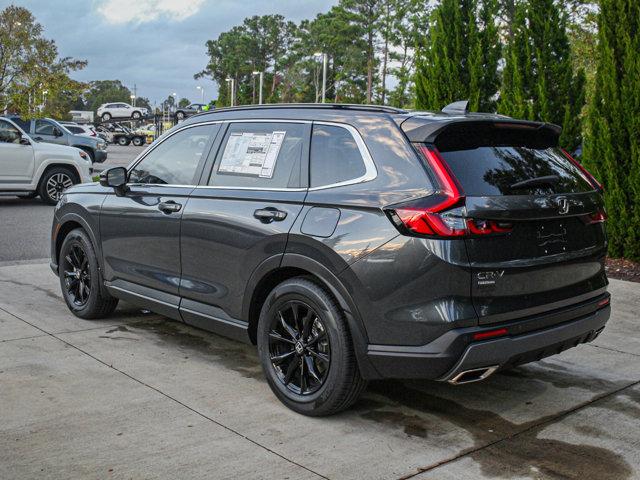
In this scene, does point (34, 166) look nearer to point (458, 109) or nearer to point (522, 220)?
point (458, 109)

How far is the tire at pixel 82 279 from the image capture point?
617 centimetres

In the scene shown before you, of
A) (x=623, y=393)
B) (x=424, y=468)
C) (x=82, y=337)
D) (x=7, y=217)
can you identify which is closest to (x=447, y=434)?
(x=424, y=468)

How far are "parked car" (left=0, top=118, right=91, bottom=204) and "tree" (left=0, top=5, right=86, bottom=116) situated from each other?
10.8m

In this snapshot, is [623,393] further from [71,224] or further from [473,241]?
[71,224]

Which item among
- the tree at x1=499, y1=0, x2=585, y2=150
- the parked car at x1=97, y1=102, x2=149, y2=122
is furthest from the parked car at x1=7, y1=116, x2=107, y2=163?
the parked car at x1=97, y1=102, x2=149, y2=122

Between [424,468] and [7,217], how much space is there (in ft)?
38.9

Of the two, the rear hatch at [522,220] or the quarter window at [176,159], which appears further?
the quarter window at [176,159]

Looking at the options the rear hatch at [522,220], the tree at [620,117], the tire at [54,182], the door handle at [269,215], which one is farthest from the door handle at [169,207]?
the tire at [54,182]

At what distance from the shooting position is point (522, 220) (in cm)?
386

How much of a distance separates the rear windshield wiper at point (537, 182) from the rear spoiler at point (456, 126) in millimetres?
349

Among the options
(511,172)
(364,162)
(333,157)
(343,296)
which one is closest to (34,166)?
(333,157)

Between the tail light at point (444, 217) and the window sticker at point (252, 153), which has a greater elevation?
the window sticker at point (252, 153)

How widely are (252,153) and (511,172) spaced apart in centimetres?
168

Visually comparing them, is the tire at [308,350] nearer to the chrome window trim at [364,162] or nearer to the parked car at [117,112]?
the chrome window trim at [364,162]
